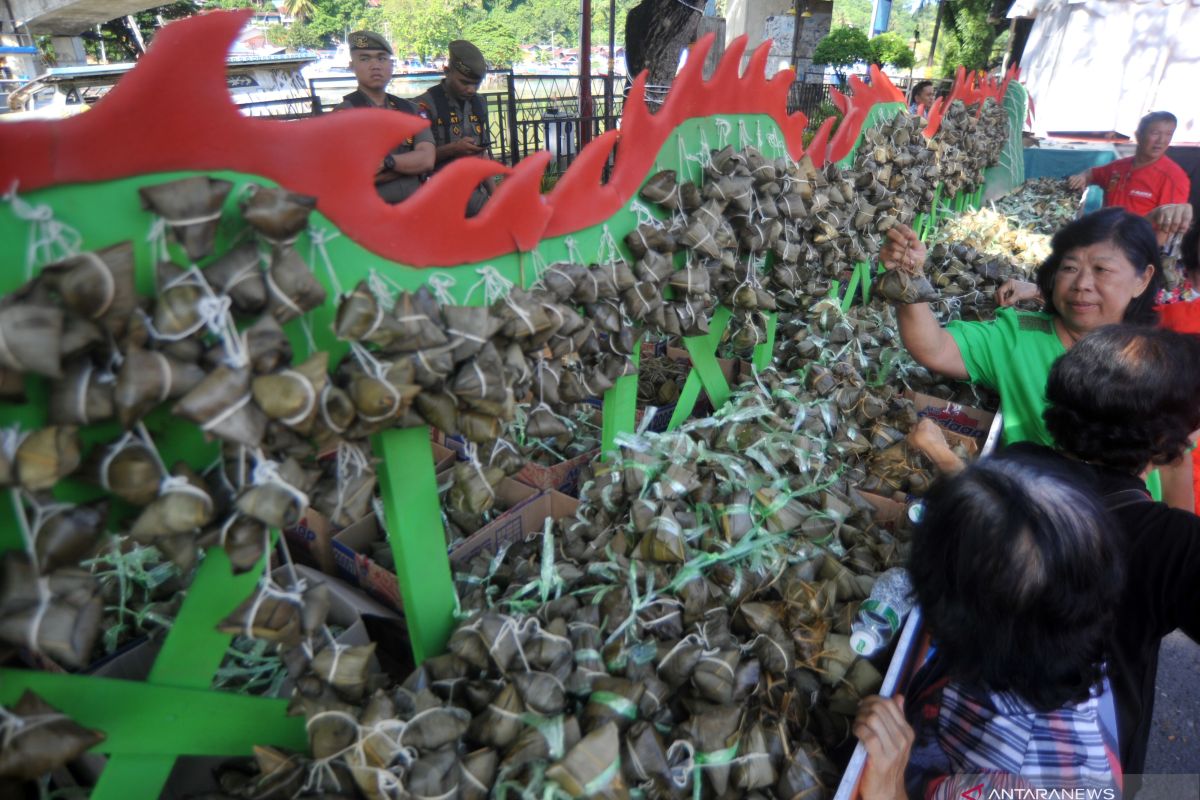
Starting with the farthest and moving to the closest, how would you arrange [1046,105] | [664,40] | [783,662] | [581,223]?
1. [1046,105]
2. [664,40]
3. [581,223]
4. [783,662]

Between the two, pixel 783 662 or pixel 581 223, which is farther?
pixel 581 223

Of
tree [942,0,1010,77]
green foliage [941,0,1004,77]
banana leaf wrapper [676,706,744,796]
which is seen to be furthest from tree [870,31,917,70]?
banana leaf wrapper [676,706,744,796]

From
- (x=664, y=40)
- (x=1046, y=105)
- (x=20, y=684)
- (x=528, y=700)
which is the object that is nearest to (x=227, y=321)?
(x=20, y=684)

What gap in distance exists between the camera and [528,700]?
105cm

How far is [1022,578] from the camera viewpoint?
37.4 inches

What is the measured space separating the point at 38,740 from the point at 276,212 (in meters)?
0.66

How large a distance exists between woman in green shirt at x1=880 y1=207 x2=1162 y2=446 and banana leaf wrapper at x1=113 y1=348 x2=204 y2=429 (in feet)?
6.16

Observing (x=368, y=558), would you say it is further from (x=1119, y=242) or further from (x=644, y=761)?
(x=1119, y=242)

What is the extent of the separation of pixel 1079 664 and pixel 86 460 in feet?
4.73

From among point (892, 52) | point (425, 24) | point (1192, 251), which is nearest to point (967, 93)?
point (1192, 251)

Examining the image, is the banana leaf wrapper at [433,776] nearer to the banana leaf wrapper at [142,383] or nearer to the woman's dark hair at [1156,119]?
the banana leaf wrapper at [142,383]

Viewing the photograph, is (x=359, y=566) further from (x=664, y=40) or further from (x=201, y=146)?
(x=664, y=40)

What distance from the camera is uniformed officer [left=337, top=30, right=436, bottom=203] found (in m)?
2.90

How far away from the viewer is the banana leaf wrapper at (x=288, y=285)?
0.83 meters
